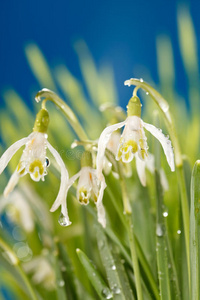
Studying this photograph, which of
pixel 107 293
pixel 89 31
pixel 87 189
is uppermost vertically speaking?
pixel 89 31

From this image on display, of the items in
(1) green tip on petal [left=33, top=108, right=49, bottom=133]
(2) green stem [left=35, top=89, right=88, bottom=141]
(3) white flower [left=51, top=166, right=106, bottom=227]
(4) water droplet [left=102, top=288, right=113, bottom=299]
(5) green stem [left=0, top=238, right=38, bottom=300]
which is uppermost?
(2) green stem [left=35, top=89, right=88, bottom=141]

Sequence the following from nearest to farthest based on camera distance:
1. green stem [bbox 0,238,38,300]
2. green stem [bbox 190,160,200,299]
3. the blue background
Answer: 1. green stem [bbox 190,160,200,299]
2. green stem [bbox 0,238,38,300]
3. the blue background

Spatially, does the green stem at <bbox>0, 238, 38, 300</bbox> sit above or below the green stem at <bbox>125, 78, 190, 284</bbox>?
below

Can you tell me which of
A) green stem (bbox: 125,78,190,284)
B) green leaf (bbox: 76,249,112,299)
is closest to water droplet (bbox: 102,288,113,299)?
green leaf (bbox: 76,249,112,299)

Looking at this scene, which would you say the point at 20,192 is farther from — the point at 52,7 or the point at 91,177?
the point at 52,7

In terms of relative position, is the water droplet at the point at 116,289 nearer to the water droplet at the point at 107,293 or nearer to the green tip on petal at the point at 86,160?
the water droplet at the point at 107,293

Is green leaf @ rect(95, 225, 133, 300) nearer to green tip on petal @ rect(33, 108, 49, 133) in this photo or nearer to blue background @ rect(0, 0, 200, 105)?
green tip on petal @ rect(33, 108, 49, 133)

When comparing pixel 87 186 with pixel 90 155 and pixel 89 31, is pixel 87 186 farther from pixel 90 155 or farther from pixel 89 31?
pixel 89 31

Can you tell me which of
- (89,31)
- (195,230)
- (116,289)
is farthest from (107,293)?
(89,31)
